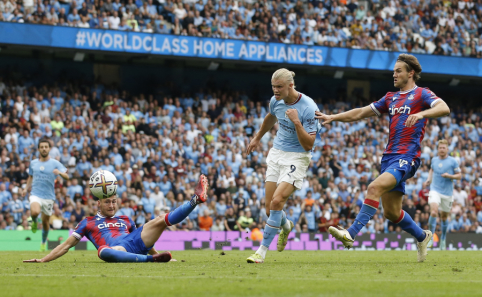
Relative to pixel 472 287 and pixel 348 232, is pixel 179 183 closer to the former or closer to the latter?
pixel 348 232

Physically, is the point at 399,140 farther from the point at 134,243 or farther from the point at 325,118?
the point at 134,243

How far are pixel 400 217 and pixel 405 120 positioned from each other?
4.75 feet

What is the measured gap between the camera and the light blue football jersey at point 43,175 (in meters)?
15.8

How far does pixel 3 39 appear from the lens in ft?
79.8

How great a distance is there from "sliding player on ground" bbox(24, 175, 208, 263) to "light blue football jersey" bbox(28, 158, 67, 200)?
637 cm

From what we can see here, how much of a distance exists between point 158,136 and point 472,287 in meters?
19.7

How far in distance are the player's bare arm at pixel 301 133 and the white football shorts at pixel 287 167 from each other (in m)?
0.31

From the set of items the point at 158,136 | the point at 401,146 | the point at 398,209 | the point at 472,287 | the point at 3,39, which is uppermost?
the point at 3,39

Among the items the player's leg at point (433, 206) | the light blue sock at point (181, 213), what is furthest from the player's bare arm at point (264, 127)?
the player's leg at point (433, 206)

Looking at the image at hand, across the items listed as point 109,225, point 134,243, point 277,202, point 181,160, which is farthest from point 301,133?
point 181,160

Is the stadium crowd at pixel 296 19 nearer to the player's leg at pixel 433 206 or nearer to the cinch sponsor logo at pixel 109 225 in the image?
the player's leg at pixel 433 206

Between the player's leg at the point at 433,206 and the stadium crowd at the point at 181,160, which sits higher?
the stadium crowd at the point at 181,160

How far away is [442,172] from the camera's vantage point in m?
17.3

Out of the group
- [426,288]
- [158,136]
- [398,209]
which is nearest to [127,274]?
[426,288]
